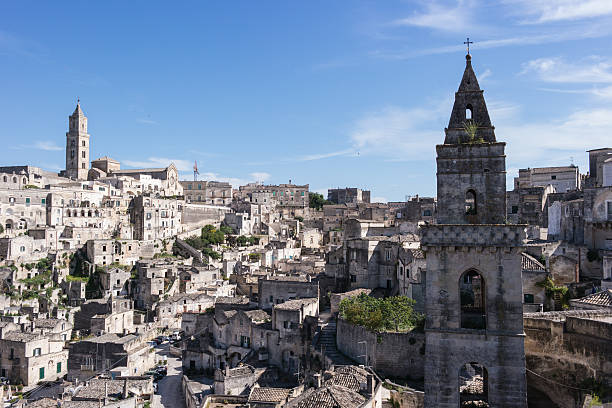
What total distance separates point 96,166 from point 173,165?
49.8 ft

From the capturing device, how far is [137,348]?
3981cm

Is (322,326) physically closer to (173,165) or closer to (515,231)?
(515,231)

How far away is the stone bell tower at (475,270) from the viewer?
16.1 meters

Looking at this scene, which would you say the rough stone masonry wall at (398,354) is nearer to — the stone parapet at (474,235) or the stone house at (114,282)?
the stone parapet at (474,235)

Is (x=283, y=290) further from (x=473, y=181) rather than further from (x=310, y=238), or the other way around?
(x=310, y=238)

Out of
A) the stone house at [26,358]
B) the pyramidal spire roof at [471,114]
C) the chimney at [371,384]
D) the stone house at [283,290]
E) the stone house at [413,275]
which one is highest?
the pyramidal spire roof at [471,114]

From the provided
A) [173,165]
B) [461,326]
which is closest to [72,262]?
[173,165]

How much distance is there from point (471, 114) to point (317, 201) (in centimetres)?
9297

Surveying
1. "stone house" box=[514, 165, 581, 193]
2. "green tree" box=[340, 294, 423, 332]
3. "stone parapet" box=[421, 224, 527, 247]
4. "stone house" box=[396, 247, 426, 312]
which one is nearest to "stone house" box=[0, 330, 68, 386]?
"green tree" box=[340, 294, 423, 332]

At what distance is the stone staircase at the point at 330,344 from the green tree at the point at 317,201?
7293cm

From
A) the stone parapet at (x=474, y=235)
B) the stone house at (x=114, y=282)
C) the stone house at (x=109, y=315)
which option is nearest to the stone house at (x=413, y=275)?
the stone parapet at (x=474, y=235)

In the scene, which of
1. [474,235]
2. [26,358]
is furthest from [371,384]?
[26,358]

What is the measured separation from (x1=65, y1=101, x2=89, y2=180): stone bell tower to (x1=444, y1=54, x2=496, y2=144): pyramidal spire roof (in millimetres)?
91817

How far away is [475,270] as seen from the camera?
54.9 feet
